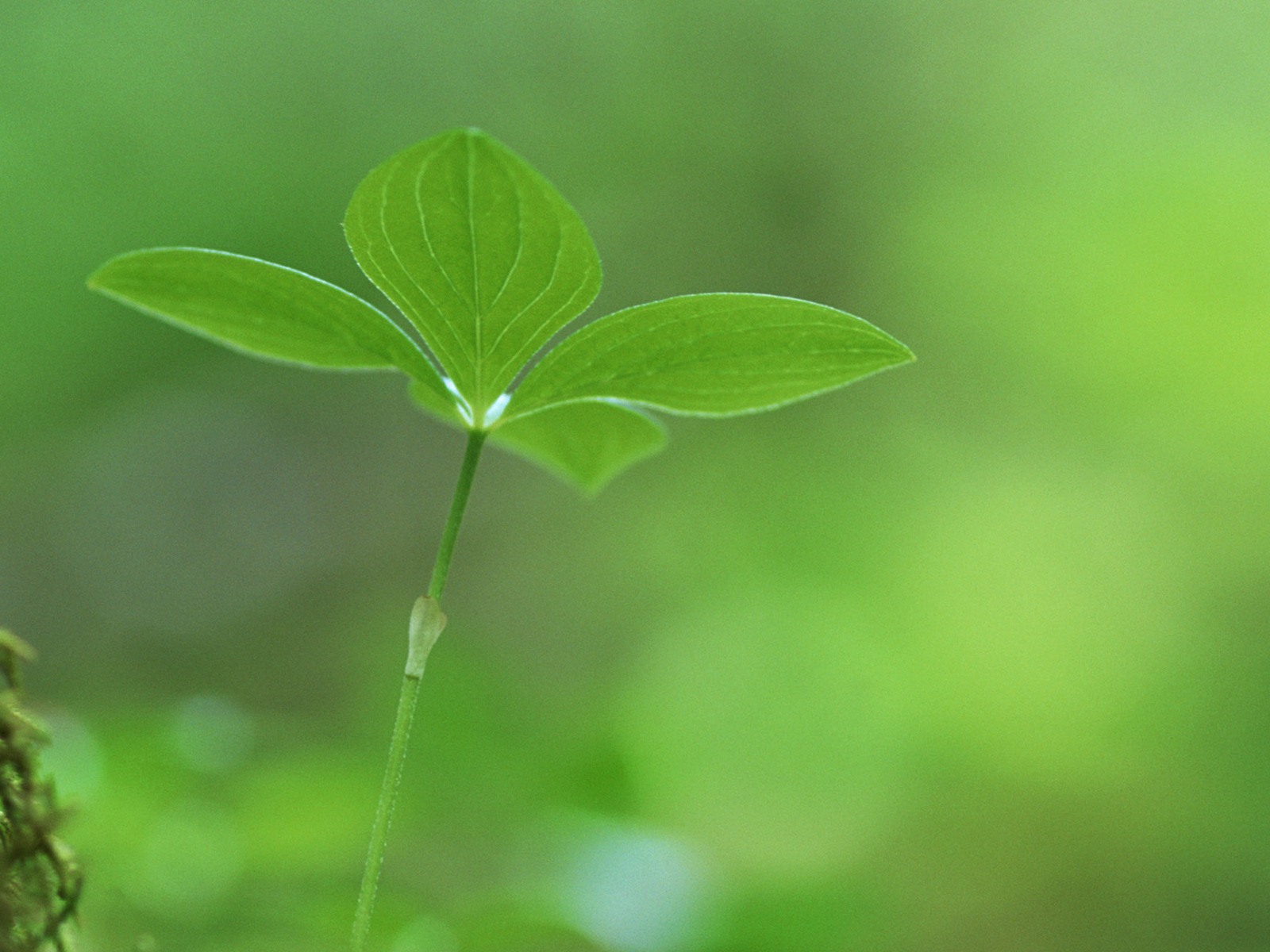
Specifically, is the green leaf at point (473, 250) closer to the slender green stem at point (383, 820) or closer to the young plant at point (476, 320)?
the young plant at point (476, 320)

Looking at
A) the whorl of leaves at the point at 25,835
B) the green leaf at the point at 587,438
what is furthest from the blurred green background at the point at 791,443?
the whorl of leaves at the point at 25,835

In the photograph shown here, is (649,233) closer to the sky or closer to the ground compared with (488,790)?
closer to the sky

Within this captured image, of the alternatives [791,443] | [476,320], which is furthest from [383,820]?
[791,443]

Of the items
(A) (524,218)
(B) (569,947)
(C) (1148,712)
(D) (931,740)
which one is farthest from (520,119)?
(A) (524,218)

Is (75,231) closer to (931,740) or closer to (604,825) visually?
(604,825)

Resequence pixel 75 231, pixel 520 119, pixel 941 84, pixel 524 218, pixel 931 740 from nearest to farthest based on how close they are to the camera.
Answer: pixel 524 218 → pixel 75 231 → pixel 931 740 → pixel 520 119 → pixel 941 84

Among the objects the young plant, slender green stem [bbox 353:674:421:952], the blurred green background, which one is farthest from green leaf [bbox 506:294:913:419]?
the blurred green background
